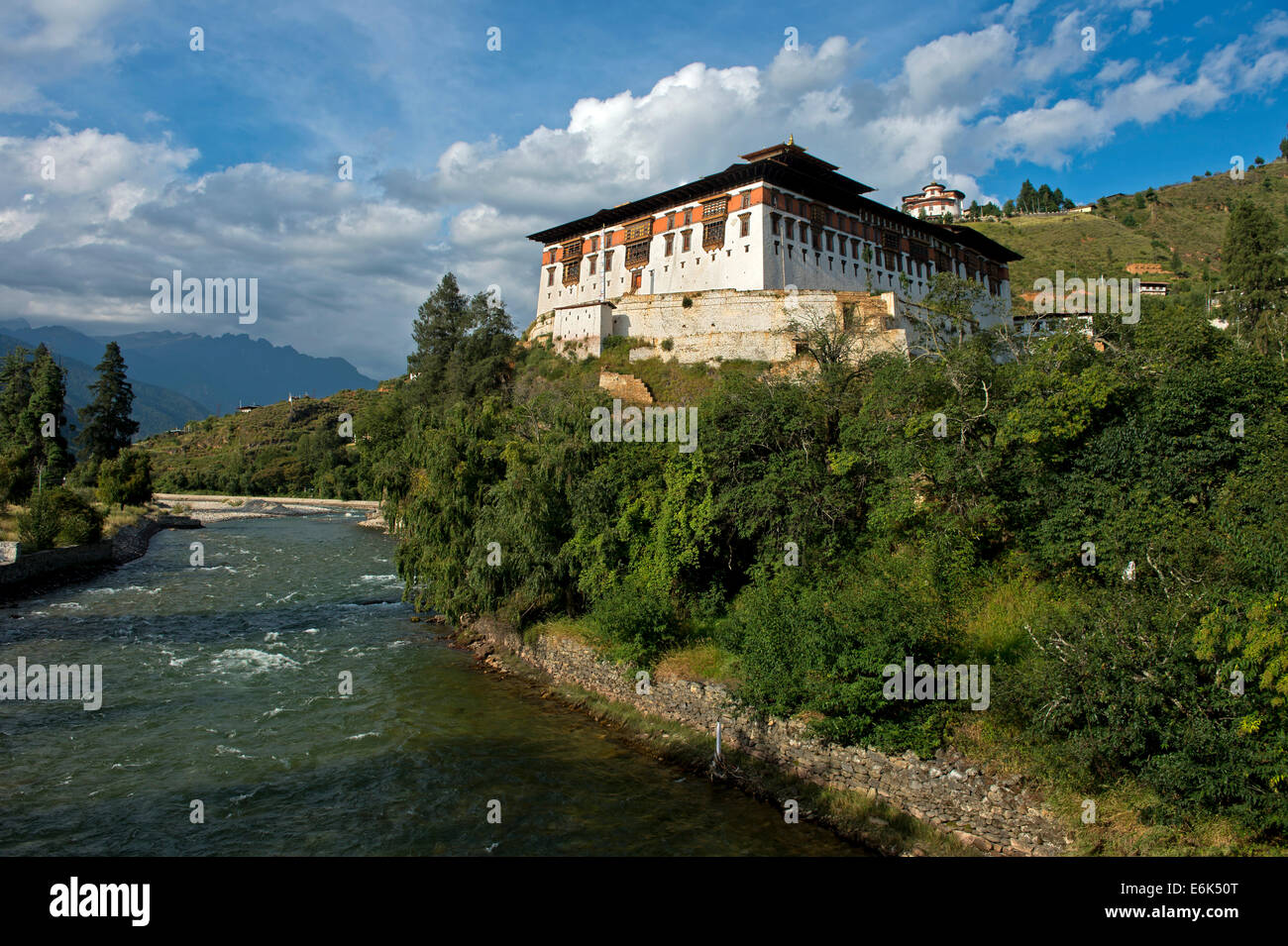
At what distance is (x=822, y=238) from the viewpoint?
170 feet

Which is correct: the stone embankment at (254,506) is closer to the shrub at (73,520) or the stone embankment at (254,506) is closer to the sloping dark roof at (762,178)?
the shrub at (73,520)

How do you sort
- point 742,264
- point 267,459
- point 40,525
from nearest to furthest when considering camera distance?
point 40,525
point 742,264
point 267,459

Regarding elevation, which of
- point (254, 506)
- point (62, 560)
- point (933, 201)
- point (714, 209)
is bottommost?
point (62, 560)

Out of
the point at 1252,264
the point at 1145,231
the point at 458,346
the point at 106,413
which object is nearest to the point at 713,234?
the point at 458,346

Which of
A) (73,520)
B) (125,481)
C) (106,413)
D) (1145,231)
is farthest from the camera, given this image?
(1145,231)

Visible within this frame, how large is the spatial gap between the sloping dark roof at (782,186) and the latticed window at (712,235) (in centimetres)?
249

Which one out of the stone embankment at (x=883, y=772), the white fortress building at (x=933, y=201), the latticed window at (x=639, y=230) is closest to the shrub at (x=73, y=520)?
the stone embankment at (x=883, y=772)

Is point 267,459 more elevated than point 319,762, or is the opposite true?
point 267,459

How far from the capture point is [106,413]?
8388cm

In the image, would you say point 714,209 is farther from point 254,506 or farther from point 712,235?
point 254,506

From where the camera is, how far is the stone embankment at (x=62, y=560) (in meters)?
35.8

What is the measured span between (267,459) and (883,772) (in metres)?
117

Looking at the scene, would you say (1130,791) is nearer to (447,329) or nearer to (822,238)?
(822,238)
